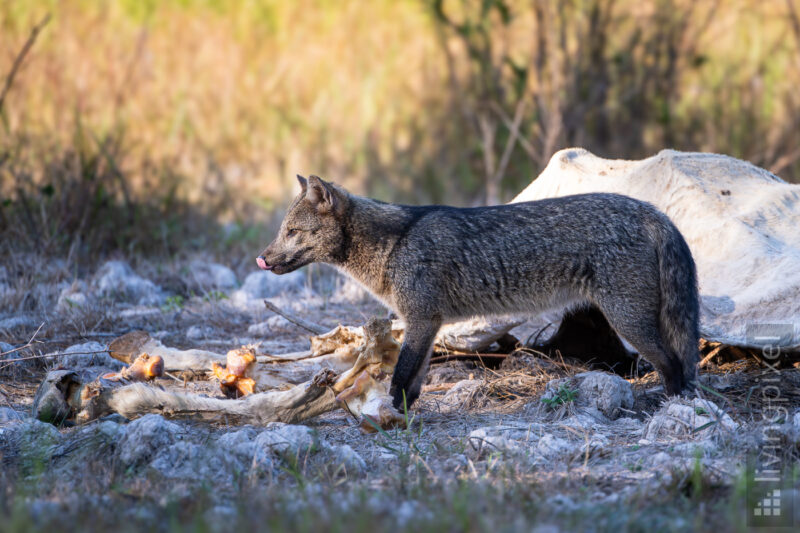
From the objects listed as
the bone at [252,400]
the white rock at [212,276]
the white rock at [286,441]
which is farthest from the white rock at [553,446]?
the white rock at [212,276]

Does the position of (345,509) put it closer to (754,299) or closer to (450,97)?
(754,299)

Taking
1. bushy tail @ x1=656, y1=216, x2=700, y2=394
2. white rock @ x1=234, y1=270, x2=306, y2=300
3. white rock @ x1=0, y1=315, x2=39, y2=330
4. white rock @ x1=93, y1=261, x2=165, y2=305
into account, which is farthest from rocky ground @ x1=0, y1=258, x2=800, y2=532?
white rock @ x1=234, y1=270, x2=306, y2=300

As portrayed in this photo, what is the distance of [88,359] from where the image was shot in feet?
17.6

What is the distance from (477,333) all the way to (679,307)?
1.33m

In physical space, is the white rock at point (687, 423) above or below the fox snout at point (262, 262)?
below

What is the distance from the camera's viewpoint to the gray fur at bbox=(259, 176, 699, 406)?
15.0ft

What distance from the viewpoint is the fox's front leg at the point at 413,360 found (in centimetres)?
466

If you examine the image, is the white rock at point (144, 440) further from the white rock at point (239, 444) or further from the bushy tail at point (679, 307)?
the bushy tail at point (679, 307)

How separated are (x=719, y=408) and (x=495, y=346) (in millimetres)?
1663

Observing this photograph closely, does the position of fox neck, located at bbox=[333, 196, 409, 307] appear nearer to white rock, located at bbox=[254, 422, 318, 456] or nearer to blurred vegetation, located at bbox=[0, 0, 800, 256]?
white rock, located at bbox=[254, 422, 318, 456]

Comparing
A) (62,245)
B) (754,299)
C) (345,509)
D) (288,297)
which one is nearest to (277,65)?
(62,245)

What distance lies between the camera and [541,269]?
4773 mm

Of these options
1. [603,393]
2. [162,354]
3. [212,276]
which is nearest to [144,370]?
[162,354]

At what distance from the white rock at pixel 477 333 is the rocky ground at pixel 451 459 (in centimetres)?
16
